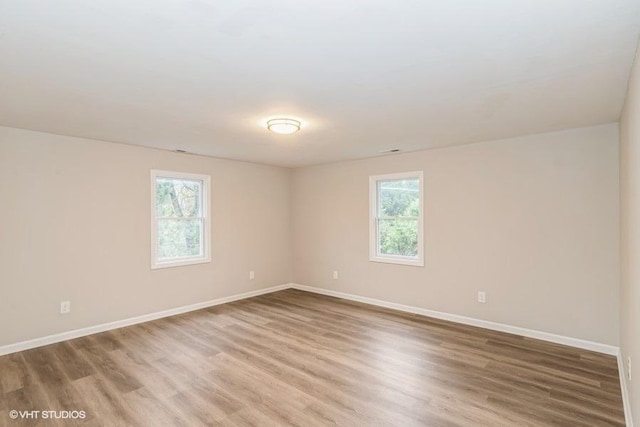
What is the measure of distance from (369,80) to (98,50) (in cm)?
164

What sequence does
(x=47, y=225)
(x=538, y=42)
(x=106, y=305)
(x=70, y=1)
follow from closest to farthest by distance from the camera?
(x=70, y=1), (x=538, y=42), (x=47, y=225), (x=106, y=305)

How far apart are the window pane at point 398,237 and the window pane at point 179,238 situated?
2.85 metres

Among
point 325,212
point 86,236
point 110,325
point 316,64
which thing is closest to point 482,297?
point 325,212

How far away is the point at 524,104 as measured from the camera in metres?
2.83

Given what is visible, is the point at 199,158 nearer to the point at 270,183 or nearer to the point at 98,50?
the point at 270,183

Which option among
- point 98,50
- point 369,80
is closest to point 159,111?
point 98,50

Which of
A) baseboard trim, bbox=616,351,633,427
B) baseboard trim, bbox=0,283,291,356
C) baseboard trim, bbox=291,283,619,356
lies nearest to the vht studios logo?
baseboard trim, bbox=0,283,291,356

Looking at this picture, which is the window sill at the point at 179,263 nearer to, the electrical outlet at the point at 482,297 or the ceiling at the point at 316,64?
the ceiling at the point at 316,64

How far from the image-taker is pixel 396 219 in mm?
5152

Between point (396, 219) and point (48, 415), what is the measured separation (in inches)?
171

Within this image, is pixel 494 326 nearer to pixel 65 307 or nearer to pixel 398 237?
pixel 398 237

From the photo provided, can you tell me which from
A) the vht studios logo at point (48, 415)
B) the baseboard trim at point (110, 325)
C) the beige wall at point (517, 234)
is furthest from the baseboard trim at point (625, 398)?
the baseboard trim at point (110, 325)

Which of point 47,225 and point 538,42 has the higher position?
point 538,42

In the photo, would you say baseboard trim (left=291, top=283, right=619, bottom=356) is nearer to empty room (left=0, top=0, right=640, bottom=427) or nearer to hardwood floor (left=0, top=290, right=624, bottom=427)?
empty room (left=0, top=0, right=640, bottom=427)
